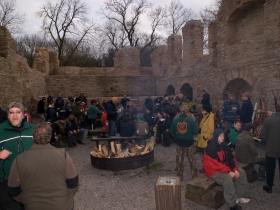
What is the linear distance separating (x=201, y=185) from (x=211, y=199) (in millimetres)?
260

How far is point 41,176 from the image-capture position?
2.18 m

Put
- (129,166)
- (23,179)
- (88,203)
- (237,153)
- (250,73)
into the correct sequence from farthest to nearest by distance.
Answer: (250,73) < (129,166) < (237,153) < (88,203) < (23,179)

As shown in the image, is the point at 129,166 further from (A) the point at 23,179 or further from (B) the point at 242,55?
(B) the point at 242,55

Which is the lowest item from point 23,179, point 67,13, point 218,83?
point 23,179

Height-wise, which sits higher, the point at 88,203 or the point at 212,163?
the point at 212,163

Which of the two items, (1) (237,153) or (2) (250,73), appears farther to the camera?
(2) (250,73)

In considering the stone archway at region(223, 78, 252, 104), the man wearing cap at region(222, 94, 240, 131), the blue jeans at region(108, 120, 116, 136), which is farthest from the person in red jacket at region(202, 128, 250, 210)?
the stone archway at region(223, 78, 252, 104)

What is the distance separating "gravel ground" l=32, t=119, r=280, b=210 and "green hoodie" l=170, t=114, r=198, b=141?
1.01 meters

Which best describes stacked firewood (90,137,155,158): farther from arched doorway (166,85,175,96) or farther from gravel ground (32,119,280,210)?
arched doorway (166,85,175,96)

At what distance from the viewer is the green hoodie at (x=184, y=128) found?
4961 mm

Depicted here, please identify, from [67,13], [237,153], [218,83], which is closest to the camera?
[237,153]

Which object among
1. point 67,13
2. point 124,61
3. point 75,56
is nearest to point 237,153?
point 124,61

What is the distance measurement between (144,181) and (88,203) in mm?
1355

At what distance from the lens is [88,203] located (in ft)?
14.1
